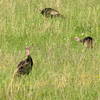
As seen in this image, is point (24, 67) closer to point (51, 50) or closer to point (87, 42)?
point (51, 50)

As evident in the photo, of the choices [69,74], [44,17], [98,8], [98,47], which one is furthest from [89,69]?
[98,8]

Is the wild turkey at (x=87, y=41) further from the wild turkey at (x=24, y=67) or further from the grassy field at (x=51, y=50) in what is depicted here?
the wild turkey at (x=24, y=67)

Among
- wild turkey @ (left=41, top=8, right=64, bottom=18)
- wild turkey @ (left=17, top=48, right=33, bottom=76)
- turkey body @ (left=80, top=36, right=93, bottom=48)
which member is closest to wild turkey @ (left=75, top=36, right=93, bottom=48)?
turkey body @ (left=80, top=36, right=93, bottom=48)

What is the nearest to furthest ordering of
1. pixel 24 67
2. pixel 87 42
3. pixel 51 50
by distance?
pixel 24 67 < pixel 51 50 < pixel 87 42

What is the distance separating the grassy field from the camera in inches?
317

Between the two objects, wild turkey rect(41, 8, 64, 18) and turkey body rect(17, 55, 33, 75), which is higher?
wild turkey rect(41, 8, 64, 18)

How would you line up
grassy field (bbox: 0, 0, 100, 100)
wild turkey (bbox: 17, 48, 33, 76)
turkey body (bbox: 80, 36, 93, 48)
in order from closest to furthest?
grassy field (bbox: 0, 0, 100, 100) → wild turkey (bbox: 17, 48, 33, 76) → turkey body (bbox: 80, 36, 93, 48)

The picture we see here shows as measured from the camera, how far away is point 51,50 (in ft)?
37.1

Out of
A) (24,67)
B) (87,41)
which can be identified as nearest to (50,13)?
(87,41)

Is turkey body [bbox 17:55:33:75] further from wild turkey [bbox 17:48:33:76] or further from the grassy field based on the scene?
the grassy field

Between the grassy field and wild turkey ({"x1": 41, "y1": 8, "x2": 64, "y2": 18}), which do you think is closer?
the grassy field

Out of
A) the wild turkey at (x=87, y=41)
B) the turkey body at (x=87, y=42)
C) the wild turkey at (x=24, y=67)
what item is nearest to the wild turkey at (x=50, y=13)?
the wild turkey at (x=87, y=41)

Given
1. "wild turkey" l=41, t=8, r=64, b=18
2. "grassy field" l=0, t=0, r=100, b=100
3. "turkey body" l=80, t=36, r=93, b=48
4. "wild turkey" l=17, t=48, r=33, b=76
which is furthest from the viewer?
"wild turkey" l=41, t=8, r=64, b=18

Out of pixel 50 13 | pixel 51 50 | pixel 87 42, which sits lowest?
pixel 51 50
